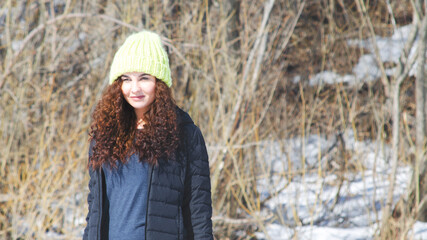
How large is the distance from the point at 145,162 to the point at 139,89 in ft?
0.96

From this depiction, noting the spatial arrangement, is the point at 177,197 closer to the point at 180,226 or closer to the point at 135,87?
the point at 180,226

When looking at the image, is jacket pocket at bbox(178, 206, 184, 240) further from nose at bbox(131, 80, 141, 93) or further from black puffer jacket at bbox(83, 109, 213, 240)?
nose at bbox(131, 80, 141, 93)

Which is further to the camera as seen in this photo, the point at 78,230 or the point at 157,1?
the point at 157,1

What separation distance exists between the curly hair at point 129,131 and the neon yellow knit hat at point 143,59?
1.8 inches

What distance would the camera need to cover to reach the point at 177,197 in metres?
1.92

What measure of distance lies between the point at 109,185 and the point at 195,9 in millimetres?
3883

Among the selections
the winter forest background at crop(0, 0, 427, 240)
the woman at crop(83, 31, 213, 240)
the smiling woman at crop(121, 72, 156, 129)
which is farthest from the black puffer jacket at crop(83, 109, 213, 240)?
the winter forest background at crop(0, 0, 427, 240)

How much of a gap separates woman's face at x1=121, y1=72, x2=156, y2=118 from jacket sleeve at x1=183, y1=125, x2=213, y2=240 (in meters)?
0.22

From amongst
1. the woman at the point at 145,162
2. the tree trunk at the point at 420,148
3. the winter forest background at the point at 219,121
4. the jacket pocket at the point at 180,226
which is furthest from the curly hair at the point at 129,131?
the tree trunk at the point at 420,148

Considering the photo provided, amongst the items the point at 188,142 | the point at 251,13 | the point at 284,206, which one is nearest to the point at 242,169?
the point at 284,206

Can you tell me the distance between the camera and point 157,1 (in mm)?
5695

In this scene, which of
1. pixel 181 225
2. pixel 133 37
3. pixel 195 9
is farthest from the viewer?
pixel 195 9

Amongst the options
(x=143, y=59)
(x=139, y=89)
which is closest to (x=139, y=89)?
(x=139, y=89)

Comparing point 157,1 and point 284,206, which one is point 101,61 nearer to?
point 157,1
